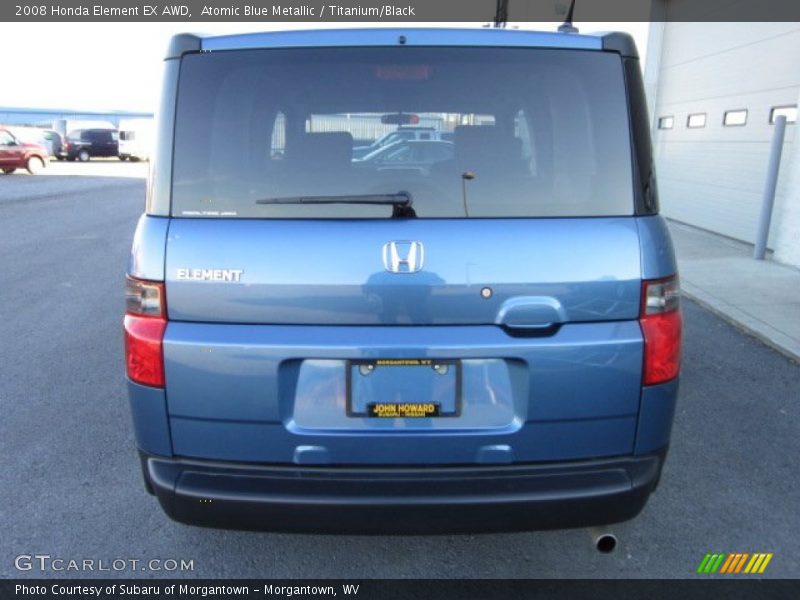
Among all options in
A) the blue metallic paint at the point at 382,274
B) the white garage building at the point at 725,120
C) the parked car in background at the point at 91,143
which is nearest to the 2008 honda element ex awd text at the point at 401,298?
the blue metallic paint at the point at 382,274

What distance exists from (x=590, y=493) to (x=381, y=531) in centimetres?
70

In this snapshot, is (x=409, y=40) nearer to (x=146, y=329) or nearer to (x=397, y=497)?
(x=146, y=329)

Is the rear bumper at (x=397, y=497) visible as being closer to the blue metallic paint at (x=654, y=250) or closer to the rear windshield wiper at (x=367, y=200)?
the blue metallic paint at (x=654, y=250)

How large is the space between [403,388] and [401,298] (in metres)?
0.29

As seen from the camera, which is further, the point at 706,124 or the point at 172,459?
the point at 706,124

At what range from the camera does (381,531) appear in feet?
6.90

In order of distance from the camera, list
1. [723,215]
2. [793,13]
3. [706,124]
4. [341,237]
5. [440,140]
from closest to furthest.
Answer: [341,237]
[440,140]
[793,13]
[723,215]
[706,124]

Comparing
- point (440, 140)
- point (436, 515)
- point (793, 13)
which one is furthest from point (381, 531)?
point (793, 13)

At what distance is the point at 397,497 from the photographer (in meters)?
2.07

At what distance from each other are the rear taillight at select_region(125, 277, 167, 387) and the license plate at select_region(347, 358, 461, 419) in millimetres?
631

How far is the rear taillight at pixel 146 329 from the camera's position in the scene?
6.78ft

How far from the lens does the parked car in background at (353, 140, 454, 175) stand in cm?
220

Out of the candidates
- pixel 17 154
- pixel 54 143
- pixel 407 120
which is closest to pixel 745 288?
pixel 407 120

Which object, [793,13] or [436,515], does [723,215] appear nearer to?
[793,13]
